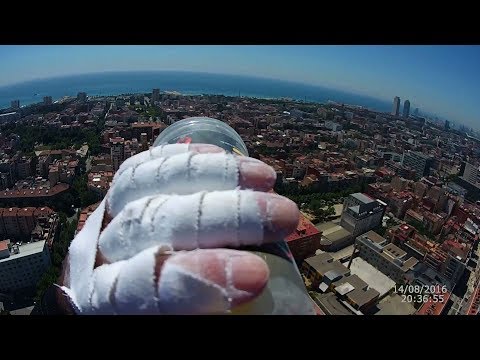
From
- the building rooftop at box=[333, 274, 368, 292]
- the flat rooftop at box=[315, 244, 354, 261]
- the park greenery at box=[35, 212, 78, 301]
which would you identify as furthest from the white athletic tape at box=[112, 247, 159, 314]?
the flat rooftop at box=[315, 244, 354, 261]

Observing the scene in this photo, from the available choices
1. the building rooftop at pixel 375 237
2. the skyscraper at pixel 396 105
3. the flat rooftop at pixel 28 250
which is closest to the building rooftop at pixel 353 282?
the building rooftop at pixel 375 237

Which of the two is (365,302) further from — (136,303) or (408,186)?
(408,186)

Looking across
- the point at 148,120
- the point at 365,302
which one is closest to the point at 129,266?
the point at 365,302

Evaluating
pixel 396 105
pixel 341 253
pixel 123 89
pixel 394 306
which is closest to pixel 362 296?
pixel 394 306

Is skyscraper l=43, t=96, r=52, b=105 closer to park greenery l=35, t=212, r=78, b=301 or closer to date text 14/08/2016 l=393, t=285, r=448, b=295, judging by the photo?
park greenery l=35, t=212, r=78, b=301

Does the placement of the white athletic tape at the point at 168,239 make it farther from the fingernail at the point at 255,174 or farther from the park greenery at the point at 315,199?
the park greenery at the point at 315,199

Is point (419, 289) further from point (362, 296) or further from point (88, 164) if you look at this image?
point (88, 164)
